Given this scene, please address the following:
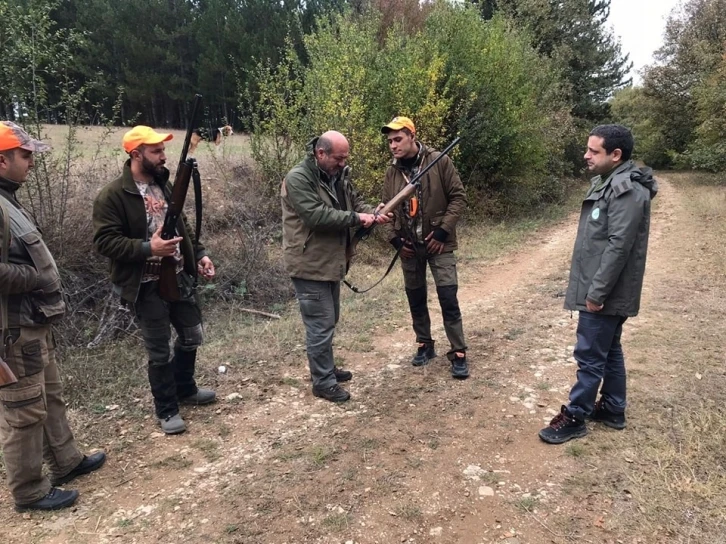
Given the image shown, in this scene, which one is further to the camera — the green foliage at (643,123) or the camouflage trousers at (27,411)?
the green foliage at (643,123)

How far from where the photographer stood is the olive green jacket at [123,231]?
11.3 feet

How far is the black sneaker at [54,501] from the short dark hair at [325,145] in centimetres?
296

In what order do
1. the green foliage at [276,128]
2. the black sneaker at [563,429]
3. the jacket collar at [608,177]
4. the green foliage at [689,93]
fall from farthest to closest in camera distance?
the green foliage at [689,93] < the green foliage at [276,128] < the black sneaker at [563,429] < the jacket collar at [608,177]

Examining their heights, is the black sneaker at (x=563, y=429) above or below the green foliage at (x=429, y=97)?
below

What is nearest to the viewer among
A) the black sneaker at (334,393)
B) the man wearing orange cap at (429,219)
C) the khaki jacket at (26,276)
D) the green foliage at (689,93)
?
the khaki jacket at (26,276)

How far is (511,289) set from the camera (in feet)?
25.9

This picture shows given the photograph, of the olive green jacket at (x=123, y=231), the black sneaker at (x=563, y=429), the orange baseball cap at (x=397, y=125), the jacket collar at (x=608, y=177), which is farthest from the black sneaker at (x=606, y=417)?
the olive green jacket at (x=123, y=231)

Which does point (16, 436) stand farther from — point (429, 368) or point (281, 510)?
point (429, 368)

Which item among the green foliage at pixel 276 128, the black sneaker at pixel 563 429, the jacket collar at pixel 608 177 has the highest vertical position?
the green foliage at pixel 276 128

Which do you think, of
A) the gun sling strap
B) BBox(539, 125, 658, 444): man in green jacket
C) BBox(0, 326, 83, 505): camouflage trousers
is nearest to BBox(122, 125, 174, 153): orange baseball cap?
the gun sling strap

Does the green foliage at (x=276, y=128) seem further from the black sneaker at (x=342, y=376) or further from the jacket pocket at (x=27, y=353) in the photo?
the jacket pocket at (x=27, y=353)

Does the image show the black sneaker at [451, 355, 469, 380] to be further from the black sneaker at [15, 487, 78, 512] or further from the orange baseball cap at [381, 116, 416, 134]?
the black sneaker at [15, 487, 78, 512]

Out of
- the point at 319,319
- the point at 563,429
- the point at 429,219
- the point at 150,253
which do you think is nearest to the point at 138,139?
the point at 150,253

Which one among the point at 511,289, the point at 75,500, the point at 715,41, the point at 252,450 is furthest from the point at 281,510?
the point at 715,41
